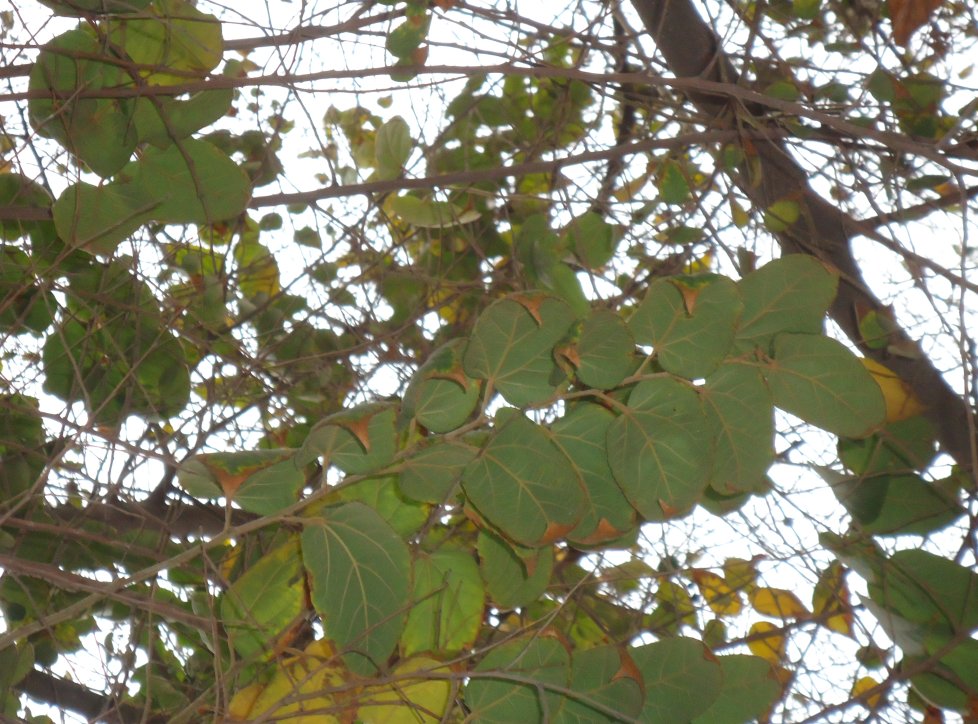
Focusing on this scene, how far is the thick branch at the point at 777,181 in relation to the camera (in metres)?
0.90

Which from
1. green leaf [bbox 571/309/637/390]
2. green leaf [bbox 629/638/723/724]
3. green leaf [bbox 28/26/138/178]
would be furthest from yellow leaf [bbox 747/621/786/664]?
green leaf [bbox 28/26/138/178]

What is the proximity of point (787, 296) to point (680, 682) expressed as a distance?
230mm

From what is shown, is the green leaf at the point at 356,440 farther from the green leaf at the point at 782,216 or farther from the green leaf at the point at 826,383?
the green leaf at the point at 782,216

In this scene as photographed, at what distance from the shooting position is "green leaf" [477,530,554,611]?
60 cm

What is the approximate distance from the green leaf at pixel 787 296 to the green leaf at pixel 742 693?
209 mm

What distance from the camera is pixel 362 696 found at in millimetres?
562

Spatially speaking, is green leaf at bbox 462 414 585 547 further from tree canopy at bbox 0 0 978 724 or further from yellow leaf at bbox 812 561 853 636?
yellow leaf at bbox 812 561 853 636

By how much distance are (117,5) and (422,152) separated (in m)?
0.35

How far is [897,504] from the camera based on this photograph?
0.72 metres

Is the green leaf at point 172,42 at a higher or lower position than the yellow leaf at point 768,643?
higher

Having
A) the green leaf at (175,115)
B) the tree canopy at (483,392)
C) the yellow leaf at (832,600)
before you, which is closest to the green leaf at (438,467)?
the tree canopy at (483,392)

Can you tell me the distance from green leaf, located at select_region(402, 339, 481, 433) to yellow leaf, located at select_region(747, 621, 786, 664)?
483 millimetres

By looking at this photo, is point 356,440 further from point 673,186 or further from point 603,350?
point 673,186

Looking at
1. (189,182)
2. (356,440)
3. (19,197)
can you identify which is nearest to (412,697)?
(356,440)
